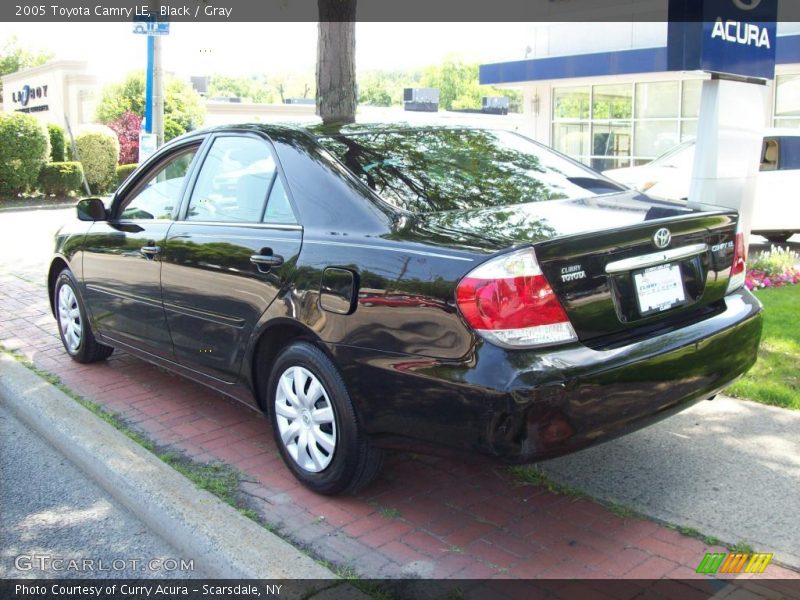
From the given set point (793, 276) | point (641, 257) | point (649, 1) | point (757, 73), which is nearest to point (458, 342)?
point (641, 257)

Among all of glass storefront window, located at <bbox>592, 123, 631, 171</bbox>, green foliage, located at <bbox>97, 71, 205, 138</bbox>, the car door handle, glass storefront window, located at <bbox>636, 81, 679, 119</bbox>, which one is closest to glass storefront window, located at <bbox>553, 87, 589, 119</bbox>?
glass storefront window, located at <bbox>592, 123, 631, 171</bbox>

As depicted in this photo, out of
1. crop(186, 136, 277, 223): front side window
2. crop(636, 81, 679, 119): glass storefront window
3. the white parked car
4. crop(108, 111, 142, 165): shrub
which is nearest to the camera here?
crop(186, 136, 277, 223): front side window

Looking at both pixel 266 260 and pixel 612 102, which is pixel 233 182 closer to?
pixel 266 260

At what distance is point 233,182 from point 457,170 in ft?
4.16

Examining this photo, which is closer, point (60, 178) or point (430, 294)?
point (430, 294)

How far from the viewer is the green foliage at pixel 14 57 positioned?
229ft

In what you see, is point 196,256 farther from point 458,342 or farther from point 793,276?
point 793,276

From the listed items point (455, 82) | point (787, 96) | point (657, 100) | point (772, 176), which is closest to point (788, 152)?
point (772, 176)

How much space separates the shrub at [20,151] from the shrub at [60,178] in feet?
0.80

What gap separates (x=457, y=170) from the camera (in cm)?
416

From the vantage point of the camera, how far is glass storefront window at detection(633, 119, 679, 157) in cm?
2027

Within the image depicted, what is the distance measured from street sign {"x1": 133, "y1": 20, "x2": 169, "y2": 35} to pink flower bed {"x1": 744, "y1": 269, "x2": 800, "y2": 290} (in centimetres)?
782

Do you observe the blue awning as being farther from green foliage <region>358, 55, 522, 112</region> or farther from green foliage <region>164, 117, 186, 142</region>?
green foliage <region>358, 55, 522, 112</region>

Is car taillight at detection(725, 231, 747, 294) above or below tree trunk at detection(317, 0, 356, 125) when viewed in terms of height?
below
